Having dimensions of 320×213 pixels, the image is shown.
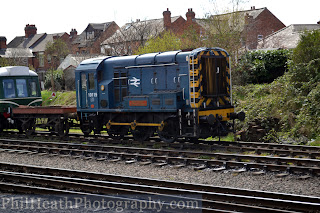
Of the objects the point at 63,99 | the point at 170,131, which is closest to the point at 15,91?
the point at 170,131

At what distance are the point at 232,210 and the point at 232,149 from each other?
5814 millimetres

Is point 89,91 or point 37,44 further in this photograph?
point 37,44

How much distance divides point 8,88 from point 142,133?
814 cm

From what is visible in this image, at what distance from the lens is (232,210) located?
21.4 ft

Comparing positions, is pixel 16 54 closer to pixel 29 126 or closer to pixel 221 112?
pixel 29 126

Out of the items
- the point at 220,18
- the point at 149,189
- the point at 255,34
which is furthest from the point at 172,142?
the point at 255,34

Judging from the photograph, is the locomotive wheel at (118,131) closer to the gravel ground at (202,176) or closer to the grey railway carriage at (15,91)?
the gravel ground at (202,176)

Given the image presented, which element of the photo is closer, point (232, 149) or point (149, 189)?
point (149, 189)

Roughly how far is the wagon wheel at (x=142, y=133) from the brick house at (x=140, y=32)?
21426mm

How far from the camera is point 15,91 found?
62.1ft

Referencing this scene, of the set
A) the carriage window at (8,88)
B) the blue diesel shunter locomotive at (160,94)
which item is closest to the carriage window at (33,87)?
the carriage window at (8,88)

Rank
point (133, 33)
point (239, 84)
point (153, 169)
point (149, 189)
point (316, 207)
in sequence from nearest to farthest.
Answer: point (316, 207) < point (149, 189) < point (153, 169) < point (239, 84) < point (133, 33)

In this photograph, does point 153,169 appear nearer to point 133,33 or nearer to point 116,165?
point 116,165

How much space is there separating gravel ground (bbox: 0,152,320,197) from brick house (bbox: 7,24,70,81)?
4796 cm
